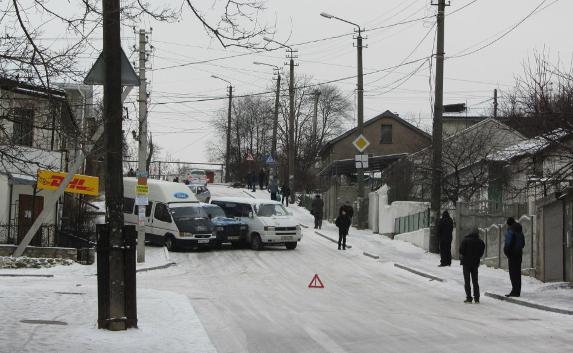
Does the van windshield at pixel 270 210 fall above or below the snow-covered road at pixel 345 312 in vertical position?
above

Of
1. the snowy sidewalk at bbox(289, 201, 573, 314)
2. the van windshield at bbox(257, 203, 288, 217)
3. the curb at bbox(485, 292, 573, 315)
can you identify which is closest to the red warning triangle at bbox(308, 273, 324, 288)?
the snowy sidewalk at bbox(289, 201, 573, 314)

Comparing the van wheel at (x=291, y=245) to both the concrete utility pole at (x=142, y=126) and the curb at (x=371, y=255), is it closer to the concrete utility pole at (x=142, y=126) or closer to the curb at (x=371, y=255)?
the curb at (x=371, y=255)

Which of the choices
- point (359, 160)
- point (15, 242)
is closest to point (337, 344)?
point (15, 242)

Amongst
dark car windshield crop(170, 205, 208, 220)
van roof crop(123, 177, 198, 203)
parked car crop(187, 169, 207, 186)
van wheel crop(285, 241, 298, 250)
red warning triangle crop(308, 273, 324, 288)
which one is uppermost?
parked car crop(187, 169, 207, 186)

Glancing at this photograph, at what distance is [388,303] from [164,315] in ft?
18.9

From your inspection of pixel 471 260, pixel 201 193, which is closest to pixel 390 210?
pixel 471 260

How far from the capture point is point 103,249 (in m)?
10.9

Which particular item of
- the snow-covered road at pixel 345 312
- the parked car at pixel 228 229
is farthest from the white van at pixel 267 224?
the snow-covered road at pixel 345 312

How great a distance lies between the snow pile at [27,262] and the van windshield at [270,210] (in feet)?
32.0

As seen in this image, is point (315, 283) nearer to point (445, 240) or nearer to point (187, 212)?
point (445, 240)

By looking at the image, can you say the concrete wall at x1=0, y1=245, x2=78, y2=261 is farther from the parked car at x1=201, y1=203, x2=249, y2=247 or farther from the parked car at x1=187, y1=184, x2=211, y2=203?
the parked car at x1=187, y1=184, x2=211, y2=203

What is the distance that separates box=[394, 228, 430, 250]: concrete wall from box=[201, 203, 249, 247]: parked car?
22.2 feet

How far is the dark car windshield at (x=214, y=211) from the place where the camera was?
104 ft

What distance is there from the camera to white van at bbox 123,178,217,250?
29672 mm
